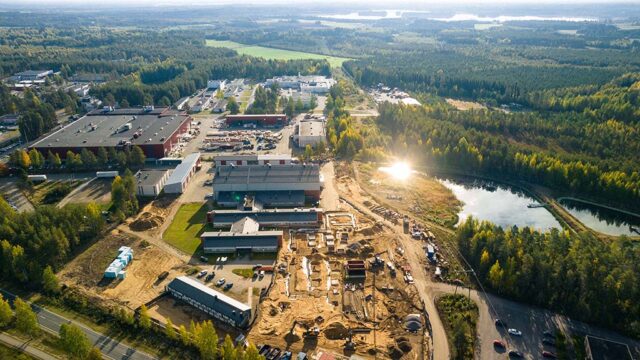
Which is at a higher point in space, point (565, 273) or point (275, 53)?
point (565, 273)

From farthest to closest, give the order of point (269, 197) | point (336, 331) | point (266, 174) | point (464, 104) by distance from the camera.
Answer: point (464, 104) < point (266, 174) < point (269, 197) < point (336, 331)

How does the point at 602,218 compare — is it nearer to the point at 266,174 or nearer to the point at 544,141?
the point at 544,141

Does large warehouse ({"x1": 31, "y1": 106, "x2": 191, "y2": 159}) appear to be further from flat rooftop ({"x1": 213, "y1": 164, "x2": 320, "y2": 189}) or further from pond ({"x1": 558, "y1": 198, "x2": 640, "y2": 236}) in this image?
pond ({"x1": 558, "y1": 198, "x2": 640, "y2": 236})

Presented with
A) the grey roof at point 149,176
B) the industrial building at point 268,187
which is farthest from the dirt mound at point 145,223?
the industrial building at point 268,187

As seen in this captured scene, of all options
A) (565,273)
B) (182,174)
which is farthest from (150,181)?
(565,273)

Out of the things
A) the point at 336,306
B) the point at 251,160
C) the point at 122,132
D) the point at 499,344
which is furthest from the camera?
the point at 122,132

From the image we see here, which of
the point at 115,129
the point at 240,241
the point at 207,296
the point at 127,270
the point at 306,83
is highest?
the point at 207,296

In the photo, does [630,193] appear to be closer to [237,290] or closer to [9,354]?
[237,290]

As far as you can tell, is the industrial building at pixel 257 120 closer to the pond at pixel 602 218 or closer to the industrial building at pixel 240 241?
the industrial building at pixel 240 241
